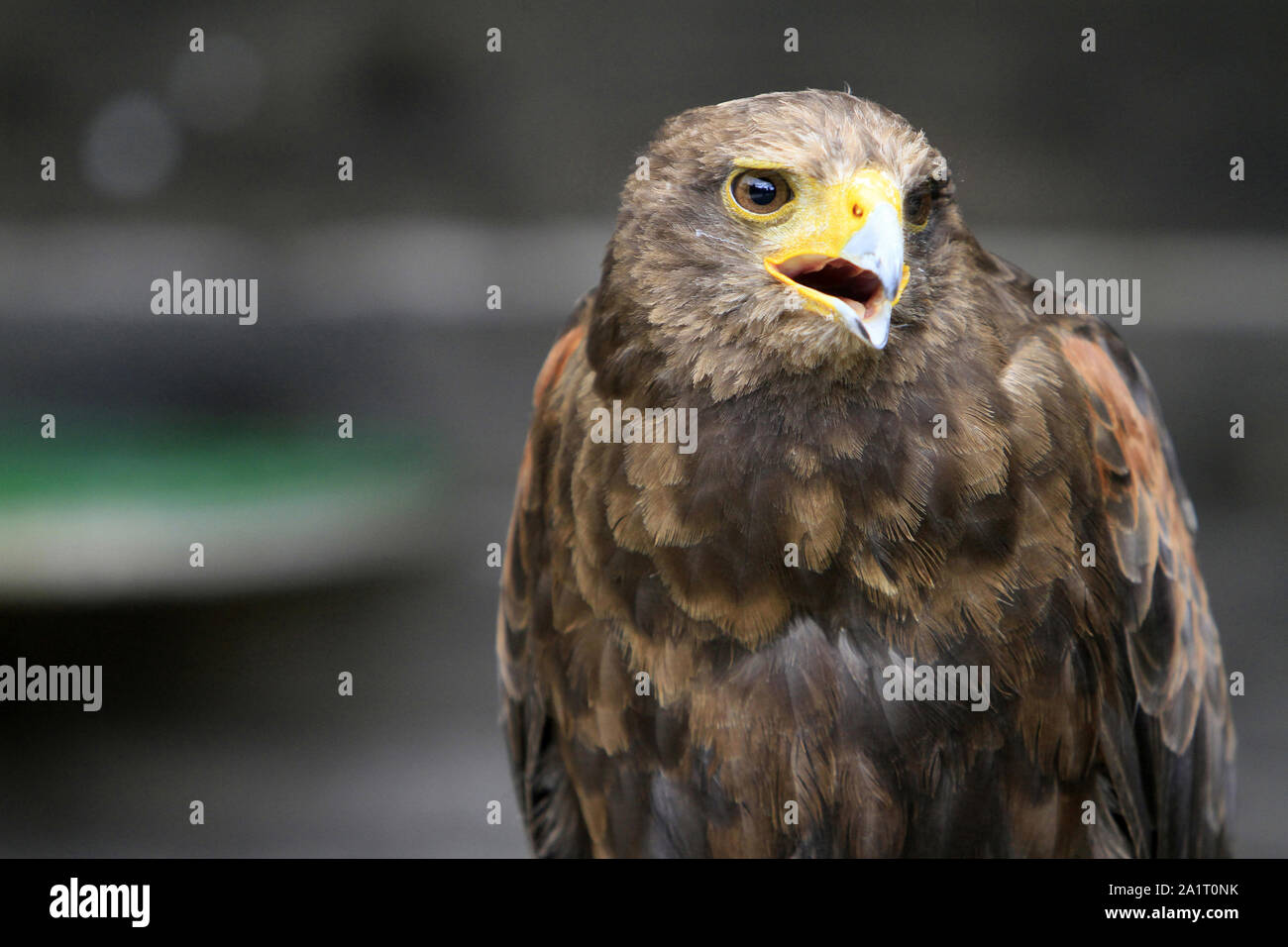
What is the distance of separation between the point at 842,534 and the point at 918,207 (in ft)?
0.79

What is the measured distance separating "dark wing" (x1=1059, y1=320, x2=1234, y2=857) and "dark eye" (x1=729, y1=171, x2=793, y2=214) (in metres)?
0.33

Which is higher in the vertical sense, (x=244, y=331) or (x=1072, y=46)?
(x=1072, y=46)

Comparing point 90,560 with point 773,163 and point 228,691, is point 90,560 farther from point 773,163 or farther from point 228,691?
point 773,163

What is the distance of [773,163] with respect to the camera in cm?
71

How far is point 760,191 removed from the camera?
28.5 inches

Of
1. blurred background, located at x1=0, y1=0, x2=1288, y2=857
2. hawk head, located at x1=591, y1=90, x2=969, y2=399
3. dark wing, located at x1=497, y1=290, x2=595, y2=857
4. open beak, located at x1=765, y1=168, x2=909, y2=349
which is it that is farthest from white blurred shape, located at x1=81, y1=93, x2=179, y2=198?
open beak, located at x1=765, y1=168, x2=909, y2=349

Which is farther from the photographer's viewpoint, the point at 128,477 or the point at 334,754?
the point at 334,754

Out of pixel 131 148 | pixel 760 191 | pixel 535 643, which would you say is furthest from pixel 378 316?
pixel 760 191

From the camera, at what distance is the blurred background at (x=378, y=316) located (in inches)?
64.1

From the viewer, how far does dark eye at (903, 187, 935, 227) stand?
0.73 meters

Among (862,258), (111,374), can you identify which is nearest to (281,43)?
(111,374)

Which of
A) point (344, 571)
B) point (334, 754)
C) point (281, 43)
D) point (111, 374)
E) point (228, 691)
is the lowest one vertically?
point (334, 754)

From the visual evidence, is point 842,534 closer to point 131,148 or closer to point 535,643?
point 535,643

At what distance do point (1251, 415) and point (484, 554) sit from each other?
1362 mm
